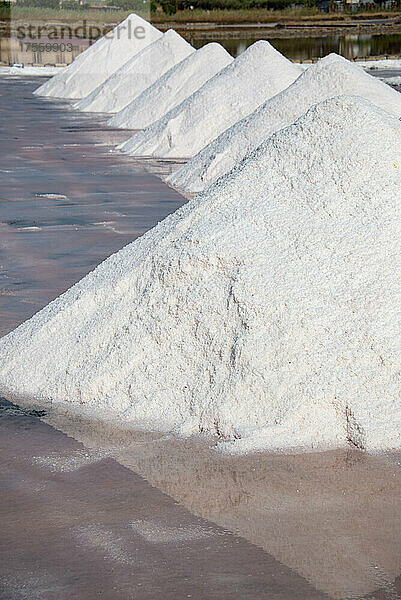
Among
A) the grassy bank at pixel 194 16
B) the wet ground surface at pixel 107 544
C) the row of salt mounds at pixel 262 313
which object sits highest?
the grassy bank at pixel 194 16

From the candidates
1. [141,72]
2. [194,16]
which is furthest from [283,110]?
[194,16]

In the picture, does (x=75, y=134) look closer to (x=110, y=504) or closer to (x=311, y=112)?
(x=311, y=112)

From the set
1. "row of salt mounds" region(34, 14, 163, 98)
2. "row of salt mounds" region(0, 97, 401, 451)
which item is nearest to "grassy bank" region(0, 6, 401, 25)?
"row of salt mounds" region(34, 14, 163, 98)

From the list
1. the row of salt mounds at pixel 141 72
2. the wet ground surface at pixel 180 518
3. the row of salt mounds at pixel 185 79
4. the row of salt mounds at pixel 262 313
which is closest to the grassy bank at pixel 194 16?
the row of salt mounds at pixel 141 72

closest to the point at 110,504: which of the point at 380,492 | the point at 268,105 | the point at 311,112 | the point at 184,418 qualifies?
the point at 184,418

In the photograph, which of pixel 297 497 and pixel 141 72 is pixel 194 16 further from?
pixel 297 497

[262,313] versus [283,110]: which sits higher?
[283,110]

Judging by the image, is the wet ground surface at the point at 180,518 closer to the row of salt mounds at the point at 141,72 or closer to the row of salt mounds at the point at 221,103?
the row of salt mounds at the point at 221,103
